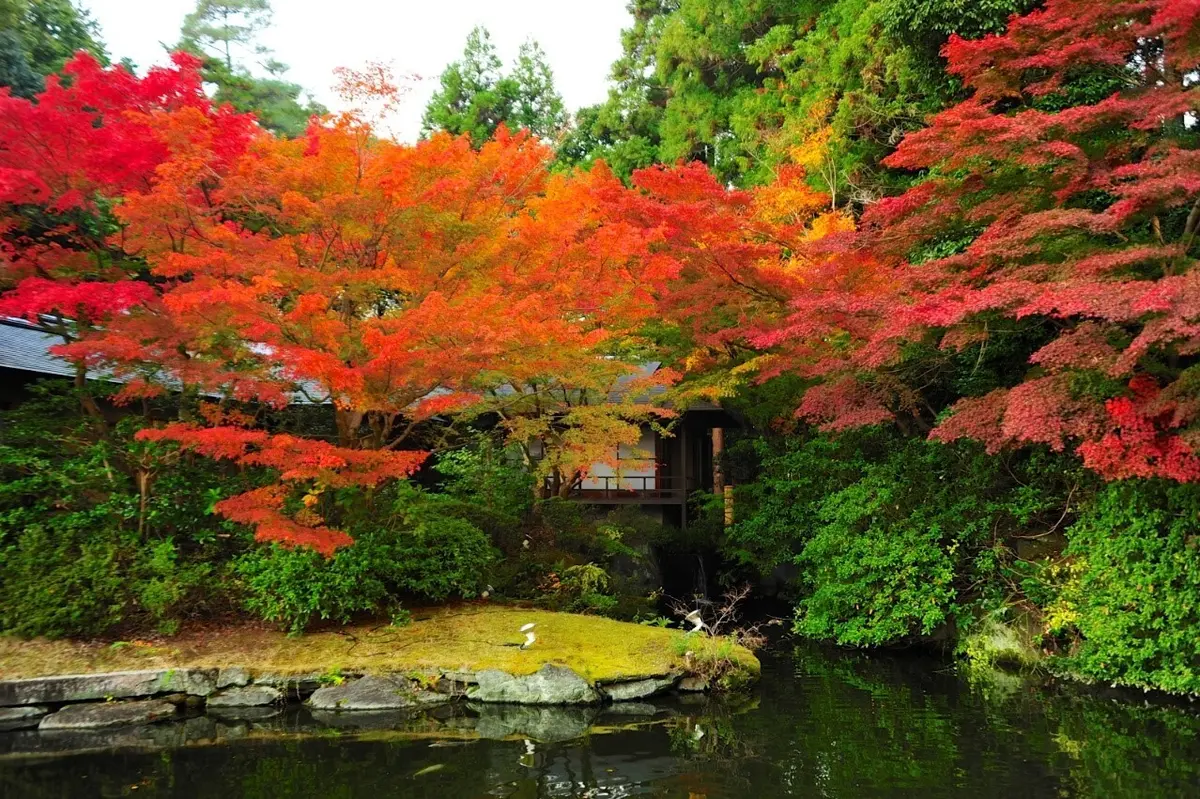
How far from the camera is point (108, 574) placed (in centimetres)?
825

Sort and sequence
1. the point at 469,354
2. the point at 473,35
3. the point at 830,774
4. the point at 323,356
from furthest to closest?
the point at 473,35
the point at 469,354
the point at 323,356
the point at 830,774

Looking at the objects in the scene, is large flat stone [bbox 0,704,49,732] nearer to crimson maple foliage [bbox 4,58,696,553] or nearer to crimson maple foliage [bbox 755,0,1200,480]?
crimson maple foliage [bbox 4,58,696,553]

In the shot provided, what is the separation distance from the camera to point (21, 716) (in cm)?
725

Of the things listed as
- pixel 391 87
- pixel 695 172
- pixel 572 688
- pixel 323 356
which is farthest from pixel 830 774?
pixel 695 172

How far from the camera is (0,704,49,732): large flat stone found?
7180 mm

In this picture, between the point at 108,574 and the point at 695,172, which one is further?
the point at 695,172

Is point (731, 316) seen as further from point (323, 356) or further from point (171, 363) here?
point (171, 363)

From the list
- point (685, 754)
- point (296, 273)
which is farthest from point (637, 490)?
point (685, 754)

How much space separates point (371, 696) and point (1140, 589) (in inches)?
313

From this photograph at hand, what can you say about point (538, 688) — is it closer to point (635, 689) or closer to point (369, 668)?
point (635, 689)

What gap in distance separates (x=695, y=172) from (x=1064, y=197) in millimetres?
5110


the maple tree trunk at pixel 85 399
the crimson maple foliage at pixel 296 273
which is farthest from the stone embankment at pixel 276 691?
the maple tree trunk at pixel 85 399

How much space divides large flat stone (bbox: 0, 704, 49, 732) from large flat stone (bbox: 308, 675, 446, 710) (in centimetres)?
244

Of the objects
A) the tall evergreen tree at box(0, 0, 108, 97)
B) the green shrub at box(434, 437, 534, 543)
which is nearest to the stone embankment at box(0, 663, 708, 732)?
the green shrub at box(434, 437, 534, 543)
